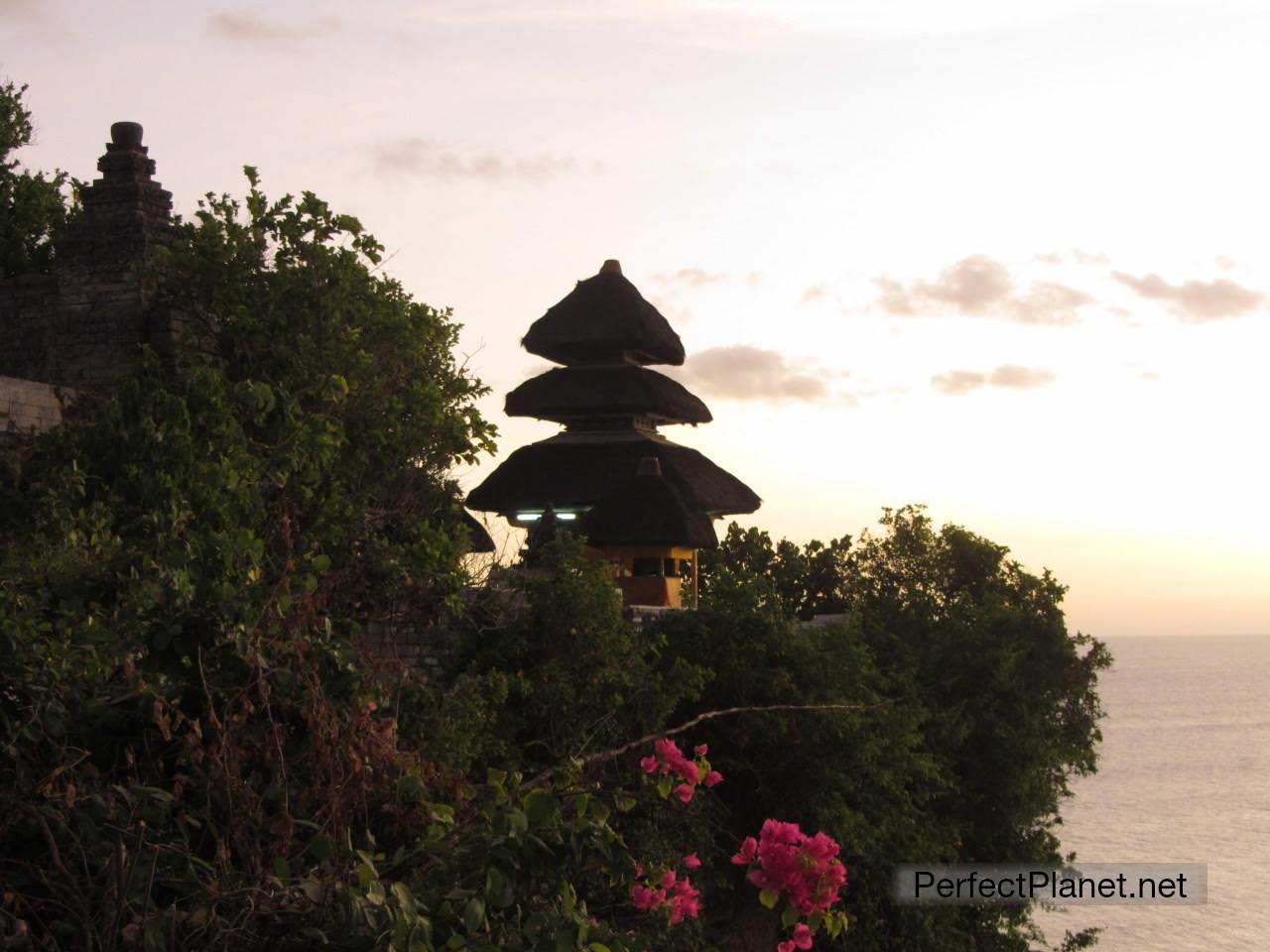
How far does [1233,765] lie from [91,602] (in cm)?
9778

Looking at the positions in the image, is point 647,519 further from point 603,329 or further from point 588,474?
point 603,329

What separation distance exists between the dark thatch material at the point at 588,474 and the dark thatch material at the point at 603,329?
67.0 inches

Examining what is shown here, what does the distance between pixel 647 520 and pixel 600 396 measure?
507cm

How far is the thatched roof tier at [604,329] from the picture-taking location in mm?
28219

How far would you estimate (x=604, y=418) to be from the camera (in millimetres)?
28000

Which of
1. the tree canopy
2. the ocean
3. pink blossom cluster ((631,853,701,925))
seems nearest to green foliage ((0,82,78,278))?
the tree canopy

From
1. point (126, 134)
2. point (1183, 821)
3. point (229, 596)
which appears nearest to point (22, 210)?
point (126, 134)

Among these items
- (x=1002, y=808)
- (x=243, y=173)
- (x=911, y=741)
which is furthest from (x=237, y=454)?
(x=1002, y=808)

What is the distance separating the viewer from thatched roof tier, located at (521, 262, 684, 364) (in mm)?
28219

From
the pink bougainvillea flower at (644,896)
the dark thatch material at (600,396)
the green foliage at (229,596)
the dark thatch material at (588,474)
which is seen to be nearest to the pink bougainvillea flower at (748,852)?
the pink bougainvillea flower at (644,896)

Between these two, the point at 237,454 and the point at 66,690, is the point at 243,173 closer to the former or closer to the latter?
the point at 237,454

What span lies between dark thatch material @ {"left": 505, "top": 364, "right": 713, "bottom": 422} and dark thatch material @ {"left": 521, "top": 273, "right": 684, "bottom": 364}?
394 mm

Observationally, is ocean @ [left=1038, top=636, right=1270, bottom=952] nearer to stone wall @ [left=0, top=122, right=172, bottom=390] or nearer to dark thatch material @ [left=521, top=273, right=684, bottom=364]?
dark thatch material @ [left=521, top=273, right=684, bottom=364]

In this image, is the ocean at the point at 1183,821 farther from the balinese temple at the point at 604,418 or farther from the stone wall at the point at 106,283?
the stone wall at the point at 106,283
